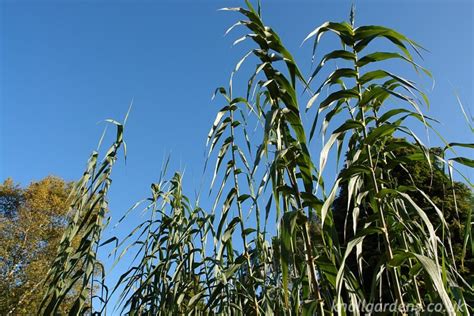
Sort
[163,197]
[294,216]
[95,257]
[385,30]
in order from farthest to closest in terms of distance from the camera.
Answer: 1. [163,197]
2. [95,257]
3. [385,30]
4. [294,216]

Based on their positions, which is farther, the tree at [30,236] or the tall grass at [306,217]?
the tree at [30,236]

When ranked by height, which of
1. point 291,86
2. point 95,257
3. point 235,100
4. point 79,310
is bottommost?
point 79,310

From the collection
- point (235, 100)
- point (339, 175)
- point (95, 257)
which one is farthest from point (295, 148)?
point (95, 257)

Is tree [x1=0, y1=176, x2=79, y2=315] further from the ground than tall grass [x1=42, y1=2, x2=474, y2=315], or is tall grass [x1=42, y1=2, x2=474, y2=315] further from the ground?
tree [x1=0, y1=176, x2=79, y2=315]

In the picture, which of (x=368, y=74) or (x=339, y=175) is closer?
(x=339, y=175)

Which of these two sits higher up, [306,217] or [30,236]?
[30,236]

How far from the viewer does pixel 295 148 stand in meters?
1.10

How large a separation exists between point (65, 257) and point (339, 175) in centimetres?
100

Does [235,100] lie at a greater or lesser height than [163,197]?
greater

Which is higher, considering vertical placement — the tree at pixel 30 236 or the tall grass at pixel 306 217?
the tree at pixel 30 236

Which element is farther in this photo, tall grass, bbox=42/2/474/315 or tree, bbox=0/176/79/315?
tree, bbox=0/176/79/315

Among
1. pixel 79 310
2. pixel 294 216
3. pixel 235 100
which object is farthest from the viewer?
pixel 235 100

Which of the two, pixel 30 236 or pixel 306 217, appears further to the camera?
pixel 30 236

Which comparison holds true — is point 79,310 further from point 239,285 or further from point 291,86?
point 291,86
